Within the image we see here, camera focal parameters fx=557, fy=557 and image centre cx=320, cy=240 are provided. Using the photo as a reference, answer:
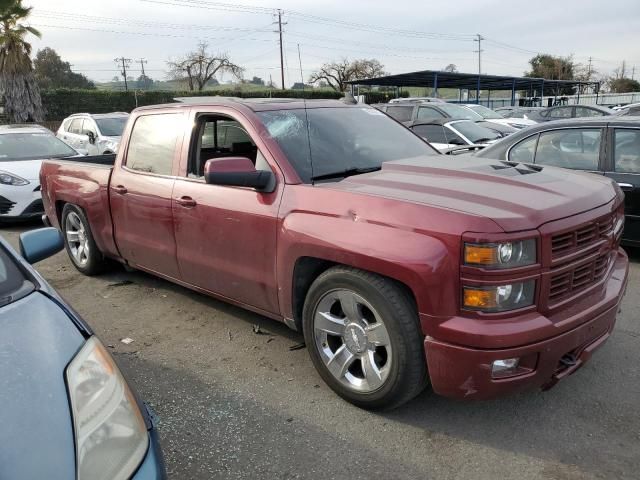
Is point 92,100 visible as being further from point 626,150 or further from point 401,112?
point 626,150

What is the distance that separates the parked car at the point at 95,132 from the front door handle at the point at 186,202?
9111mm

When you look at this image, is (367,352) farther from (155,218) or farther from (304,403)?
(155,218)

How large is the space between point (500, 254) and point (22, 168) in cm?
833

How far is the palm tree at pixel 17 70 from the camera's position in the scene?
2323cm

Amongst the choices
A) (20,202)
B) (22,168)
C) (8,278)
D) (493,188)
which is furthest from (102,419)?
(22,168)

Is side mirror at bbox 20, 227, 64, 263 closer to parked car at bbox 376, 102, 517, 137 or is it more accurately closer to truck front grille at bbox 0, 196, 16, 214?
truck front grille at bbox 0, 196, 16, 214

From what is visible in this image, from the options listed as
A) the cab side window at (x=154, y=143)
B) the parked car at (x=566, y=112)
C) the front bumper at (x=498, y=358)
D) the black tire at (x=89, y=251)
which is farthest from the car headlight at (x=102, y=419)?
the parked car at (x=566, y=112)

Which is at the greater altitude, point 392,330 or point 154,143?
point 154,143

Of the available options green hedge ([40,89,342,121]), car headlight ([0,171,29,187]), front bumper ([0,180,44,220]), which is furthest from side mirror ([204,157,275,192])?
green hedge ([40,89,342,121])

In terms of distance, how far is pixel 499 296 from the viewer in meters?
2.60

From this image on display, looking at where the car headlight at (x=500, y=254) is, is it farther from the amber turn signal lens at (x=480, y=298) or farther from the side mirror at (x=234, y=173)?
the side mirror at (x=234, y=173)

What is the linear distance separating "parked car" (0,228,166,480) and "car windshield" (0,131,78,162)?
8.32 metres

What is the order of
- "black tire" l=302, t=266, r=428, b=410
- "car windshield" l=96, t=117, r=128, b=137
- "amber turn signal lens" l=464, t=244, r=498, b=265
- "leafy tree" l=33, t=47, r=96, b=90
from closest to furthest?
"amber turn signal lens" l=464, t=244, r=498, b=265 < "black tire" l=302, t=266, r=428, b=410 < "car windshield" l=96, t=117, r=128, b=137 < "leafy tree" l=33, t=47, r=96, b=90

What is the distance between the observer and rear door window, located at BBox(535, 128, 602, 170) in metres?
5.98
